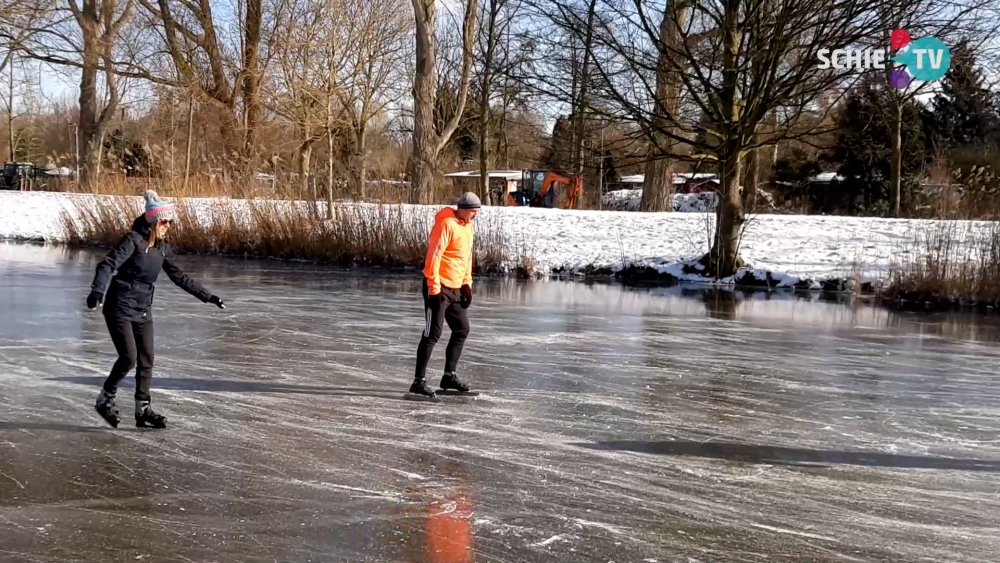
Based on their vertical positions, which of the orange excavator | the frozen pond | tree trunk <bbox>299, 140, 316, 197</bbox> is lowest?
the frozen pond

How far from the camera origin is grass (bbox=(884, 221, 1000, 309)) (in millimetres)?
16328

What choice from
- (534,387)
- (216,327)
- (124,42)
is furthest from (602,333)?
(124,42)

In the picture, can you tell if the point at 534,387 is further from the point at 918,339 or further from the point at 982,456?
the point at 918,339

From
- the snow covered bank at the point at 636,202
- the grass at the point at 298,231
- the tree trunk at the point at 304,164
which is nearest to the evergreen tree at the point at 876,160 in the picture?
the snow covered bank at the point at 636,202

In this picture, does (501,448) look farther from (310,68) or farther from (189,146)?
(189,146)

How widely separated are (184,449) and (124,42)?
30527 mm

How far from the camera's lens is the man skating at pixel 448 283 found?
24.9ft

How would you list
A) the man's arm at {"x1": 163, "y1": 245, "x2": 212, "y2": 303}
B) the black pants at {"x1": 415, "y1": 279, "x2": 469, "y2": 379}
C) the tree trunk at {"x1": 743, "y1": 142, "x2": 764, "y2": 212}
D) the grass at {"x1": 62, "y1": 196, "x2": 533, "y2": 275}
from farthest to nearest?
the tree trunk at {"x1": 743, "y1": 142, "x2": 764, "y2": 212}
the grass at {"x1": 62, "y1": 196, "x2": 533, "y2": 275}
the black pants at {"x1": 415, "y1": 279, "x2": 469, "y2": 379}
the man's arm at {"x1": 163, "y1": 245, "x2": 212, "y2": 303}

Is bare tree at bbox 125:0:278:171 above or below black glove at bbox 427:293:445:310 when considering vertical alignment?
above

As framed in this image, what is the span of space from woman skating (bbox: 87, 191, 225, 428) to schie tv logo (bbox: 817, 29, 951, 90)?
13959mm

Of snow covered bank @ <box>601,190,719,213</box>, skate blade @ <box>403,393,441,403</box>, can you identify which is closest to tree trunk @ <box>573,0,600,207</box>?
skate blade @ <box>403,393,441,403</box>

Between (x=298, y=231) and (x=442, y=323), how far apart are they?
1468 centimetres

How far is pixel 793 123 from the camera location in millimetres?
18125

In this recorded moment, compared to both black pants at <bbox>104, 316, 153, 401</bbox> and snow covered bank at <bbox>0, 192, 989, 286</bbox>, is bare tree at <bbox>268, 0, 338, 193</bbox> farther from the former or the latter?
black pants at <bbox>104, 316, 153, 401</bbox>
